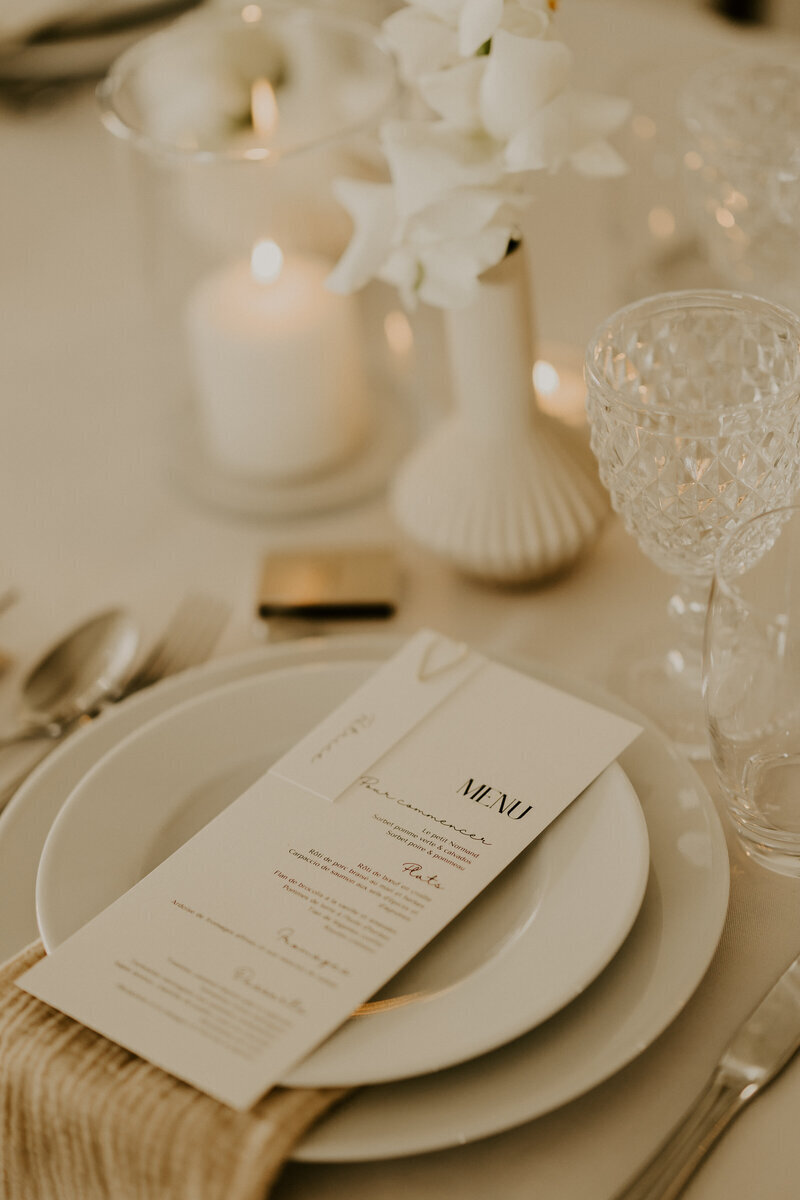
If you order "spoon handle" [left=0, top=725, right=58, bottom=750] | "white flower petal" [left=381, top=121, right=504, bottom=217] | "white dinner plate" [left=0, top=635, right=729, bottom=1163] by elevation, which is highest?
"white flower petal" [left=381, top=121, right=504, bottom=217]

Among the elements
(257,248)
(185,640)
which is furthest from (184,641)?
(257,248)

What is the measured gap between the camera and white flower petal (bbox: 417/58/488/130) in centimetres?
65

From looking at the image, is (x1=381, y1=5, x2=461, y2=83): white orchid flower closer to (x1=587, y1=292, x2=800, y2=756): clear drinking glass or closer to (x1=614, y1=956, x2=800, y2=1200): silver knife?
(x1=587, y1=292, x2=800, y2=756): clear drinking glass

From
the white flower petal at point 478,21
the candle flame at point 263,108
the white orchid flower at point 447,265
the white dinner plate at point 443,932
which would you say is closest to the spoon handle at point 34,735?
the white dinner plate at point 443,932

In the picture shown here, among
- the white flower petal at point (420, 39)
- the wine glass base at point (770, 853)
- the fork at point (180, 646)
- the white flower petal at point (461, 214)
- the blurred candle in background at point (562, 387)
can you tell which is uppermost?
the white flower petal at point (420, 39)

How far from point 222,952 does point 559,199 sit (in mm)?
923

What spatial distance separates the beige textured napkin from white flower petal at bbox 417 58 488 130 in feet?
1.63

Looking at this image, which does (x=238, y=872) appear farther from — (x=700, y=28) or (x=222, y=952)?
(x=700, y=28)

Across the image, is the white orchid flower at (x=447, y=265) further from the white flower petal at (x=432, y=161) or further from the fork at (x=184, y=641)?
the fork at (x=184, y=641)

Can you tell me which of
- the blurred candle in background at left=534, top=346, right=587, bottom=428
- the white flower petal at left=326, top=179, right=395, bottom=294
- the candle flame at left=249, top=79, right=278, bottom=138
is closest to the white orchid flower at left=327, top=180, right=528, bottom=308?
the white flower petal at left=326, top=179, right=395, bottom=294

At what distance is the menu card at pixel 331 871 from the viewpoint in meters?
0.50

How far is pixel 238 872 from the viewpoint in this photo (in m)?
0.57

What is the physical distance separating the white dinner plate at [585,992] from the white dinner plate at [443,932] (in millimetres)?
22

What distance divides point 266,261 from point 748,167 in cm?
37
